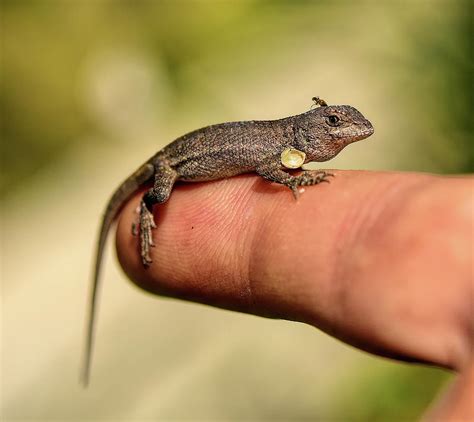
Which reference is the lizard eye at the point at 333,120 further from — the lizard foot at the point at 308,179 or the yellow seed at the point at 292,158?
the lizard foot at the point at 308,179

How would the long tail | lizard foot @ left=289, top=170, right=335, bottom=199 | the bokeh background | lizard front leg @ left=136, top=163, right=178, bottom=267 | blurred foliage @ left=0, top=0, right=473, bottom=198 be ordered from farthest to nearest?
blurred foliage @ left=0, top=0, right=473, bottom=198 < the bokeh background < the long tail < lizard front leg @ left=136, top=163, right=178, bottom=267 < lizard foot @ left=289, top=170, right=335, bottom=199

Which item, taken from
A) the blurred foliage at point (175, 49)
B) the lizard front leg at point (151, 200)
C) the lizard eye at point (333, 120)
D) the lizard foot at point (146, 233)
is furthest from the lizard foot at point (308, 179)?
the blurred foliage at point (175, 49)

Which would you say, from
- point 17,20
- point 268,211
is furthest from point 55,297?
point 17,20

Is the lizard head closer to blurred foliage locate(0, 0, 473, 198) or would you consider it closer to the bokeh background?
the bokeh background

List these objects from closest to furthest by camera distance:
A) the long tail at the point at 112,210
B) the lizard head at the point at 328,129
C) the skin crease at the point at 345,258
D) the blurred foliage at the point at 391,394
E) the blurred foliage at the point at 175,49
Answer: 1. the skin crease at the point at 345,258
2. the lizard head at the point at 328,129
3. the long tail at the point at 112,210
4. the blurred foliage at the point at 391,394
5. the blurred foliage at the point at 175,49

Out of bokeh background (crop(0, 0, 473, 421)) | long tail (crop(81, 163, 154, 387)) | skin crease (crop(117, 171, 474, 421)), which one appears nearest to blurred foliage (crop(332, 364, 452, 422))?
bokeh background (crop(0, 0, 473, 421))
